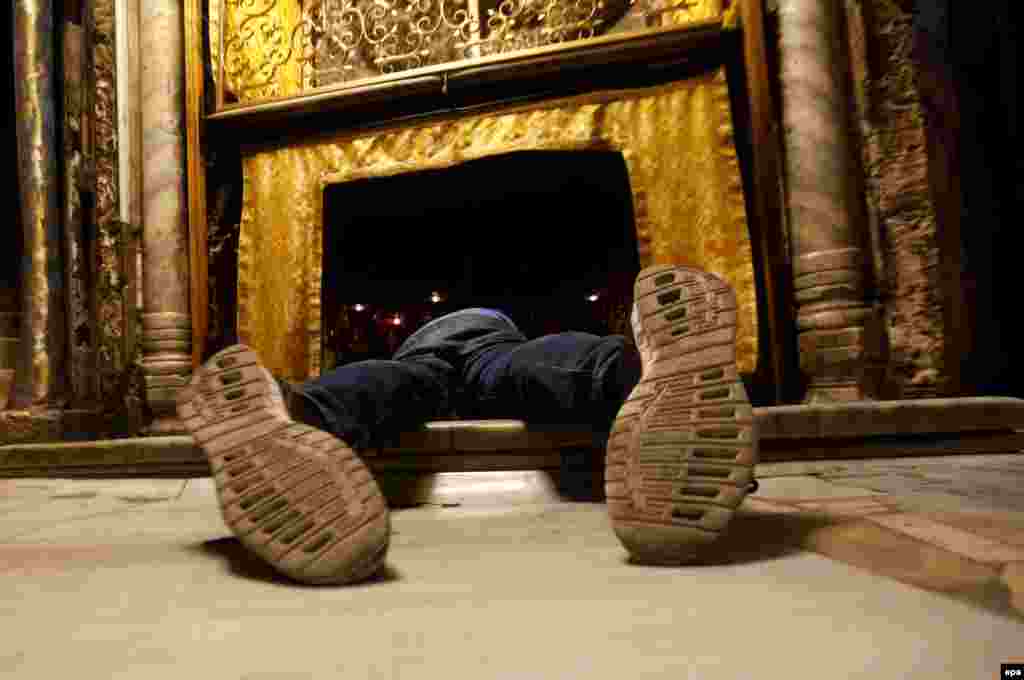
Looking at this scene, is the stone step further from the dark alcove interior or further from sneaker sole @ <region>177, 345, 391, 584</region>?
the dark alcove interior

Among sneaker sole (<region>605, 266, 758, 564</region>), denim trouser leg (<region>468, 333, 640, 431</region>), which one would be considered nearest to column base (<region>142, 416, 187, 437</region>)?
denim trouser leg (<region>468, 333, 640, 431</region>)

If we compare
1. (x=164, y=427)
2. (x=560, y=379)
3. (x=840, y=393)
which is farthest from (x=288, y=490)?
(x=164, y=427)

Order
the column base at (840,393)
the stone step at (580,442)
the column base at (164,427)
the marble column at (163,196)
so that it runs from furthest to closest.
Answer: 1. the marble column at (163,196)
2. the column base at (164,427)
3. the column base at (840,393)
4. the stone step at (580,442)

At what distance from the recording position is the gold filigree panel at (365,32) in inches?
125

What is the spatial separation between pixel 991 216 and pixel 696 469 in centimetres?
257

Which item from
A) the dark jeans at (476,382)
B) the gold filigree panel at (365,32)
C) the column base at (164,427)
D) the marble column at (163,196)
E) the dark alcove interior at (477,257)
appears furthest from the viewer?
the dark alcove interior at (477,257)

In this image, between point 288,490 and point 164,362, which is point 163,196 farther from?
point 288,490

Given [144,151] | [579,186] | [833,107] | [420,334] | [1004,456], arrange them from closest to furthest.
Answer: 1. [420,334]
2. [1004,456]
3. [833,107]
4. [144,151]
5. [579,186]

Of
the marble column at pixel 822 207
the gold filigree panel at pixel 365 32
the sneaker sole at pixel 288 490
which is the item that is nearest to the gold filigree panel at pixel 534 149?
the marble column at pixel 822 207

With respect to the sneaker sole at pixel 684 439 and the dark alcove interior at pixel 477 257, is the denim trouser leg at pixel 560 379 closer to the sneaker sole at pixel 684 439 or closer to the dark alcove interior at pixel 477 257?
the sneaker sole at pixel 684 439

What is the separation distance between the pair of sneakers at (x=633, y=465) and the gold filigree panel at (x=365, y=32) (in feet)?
8.40

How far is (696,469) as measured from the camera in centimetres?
78

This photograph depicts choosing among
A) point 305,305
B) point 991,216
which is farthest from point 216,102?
point 991,216

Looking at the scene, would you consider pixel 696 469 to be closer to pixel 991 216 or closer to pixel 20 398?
pixel 991 216
